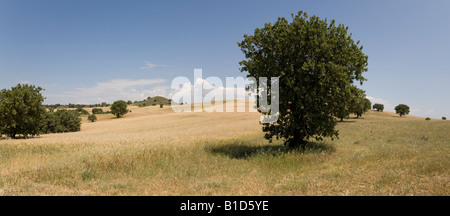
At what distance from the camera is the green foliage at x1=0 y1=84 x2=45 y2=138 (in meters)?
33.4

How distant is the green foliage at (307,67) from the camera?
14.3 m

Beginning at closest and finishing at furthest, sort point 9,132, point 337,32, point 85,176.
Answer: point 85,176 < point 337,32 < point 9,132

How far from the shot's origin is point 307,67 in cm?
1406

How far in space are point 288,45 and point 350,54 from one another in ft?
13.4

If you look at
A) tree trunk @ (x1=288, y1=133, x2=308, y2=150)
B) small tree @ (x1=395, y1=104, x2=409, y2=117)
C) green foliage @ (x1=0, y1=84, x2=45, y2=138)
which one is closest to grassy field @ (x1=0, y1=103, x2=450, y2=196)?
tree trunk @ (x1=288, y1=133, x2=308, y2=150)

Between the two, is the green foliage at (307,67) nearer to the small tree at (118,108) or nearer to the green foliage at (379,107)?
the small tree at (118,108)

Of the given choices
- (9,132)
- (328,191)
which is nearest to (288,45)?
(328,191)

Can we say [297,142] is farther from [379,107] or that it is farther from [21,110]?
[379,107]

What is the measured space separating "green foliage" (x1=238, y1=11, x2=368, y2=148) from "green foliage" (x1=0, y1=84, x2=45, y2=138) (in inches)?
1458

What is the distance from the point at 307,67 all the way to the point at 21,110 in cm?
4132

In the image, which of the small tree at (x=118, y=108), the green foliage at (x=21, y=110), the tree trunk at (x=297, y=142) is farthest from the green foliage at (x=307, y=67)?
the small tree at (x=118, y=108)
